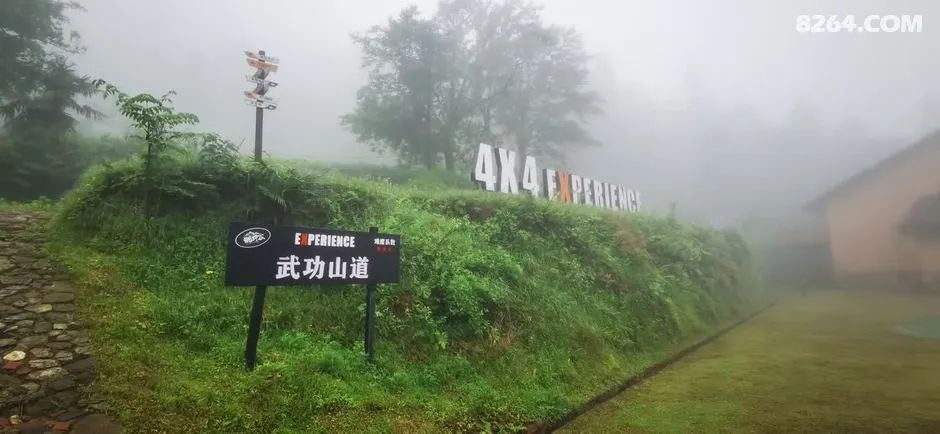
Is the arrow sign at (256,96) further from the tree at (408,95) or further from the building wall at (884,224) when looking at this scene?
the building wall at (884,224)

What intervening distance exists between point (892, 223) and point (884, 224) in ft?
2.78

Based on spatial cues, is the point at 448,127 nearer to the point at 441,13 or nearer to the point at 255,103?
the point at 441,13

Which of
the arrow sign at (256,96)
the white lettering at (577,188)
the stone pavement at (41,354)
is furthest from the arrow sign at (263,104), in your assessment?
the white lettering at (577,188)

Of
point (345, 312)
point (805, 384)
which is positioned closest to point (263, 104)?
point (345, 312)

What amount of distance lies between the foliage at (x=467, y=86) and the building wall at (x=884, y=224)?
15.0 meters

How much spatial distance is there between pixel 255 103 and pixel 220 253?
5308mm

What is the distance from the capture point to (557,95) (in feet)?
95.7

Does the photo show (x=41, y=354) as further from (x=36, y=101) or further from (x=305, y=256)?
(x=36, y=101)

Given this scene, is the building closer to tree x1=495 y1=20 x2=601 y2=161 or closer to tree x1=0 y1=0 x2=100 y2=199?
tree x1=495 y1=20 x2=601 y2=161

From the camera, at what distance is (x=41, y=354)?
15.6 ft

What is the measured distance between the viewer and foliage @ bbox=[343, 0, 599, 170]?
22.7 meters

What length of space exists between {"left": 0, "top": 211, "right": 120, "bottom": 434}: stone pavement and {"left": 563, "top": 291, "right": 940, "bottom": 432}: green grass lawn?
5329mm

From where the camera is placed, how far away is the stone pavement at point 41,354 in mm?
3984

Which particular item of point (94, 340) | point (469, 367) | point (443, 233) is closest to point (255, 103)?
point (443, 233)
